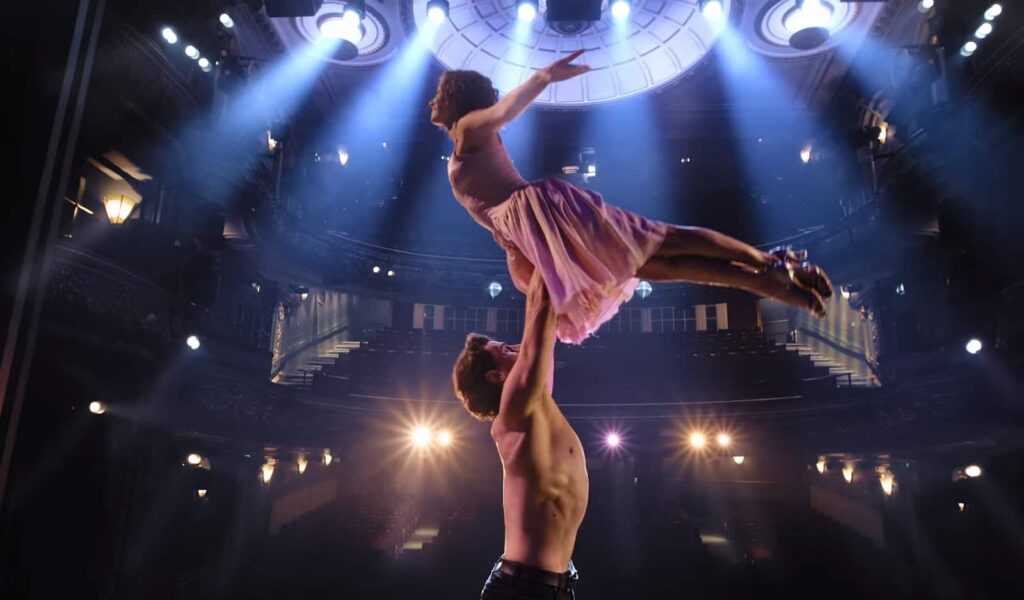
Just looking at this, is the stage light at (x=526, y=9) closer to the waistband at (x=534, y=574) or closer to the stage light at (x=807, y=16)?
the stage light at (x=807, y=16)

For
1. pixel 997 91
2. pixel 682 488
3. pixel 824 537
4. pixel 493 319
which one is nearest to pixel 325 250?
pixel 493 319

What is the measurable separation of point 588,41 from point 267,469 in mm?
10755

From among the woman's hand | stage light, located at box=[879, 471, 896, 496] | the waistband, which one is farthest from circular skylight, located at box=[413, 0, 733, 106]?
the waistband

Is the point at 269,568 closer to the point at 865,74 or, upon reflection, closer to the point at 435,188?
the point at 435,188

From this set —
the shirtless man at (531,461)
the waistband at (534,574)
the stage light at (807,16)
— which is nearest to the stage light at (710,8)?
the stage light at (807,16)

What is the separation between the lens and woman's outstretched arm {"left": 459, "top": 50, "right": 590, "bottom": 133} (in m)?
2.27

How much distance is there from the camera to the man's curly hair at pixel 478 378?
2.59 metres

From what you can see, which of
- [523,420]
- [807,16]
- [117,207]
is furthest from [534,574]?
[807,16]

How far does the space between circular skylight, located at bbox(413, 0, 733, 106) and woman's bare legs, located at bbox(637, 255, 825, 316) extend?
9.66m

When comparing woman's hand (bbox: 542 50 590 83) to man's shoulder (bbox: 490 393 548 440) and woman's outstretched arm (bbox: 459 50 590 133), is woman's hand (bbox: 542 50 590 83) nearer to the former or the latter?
woman's outstretched arm (bbox: 459 50 590 133)

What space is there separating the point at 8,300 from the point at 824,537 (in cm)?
1191

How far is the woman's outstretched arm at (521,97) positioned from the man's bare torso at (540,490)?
1033mm

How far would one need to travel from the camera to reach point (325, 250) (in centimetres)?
1561

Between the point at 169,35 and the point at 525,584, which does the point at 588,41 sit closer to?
the point at 169,35
